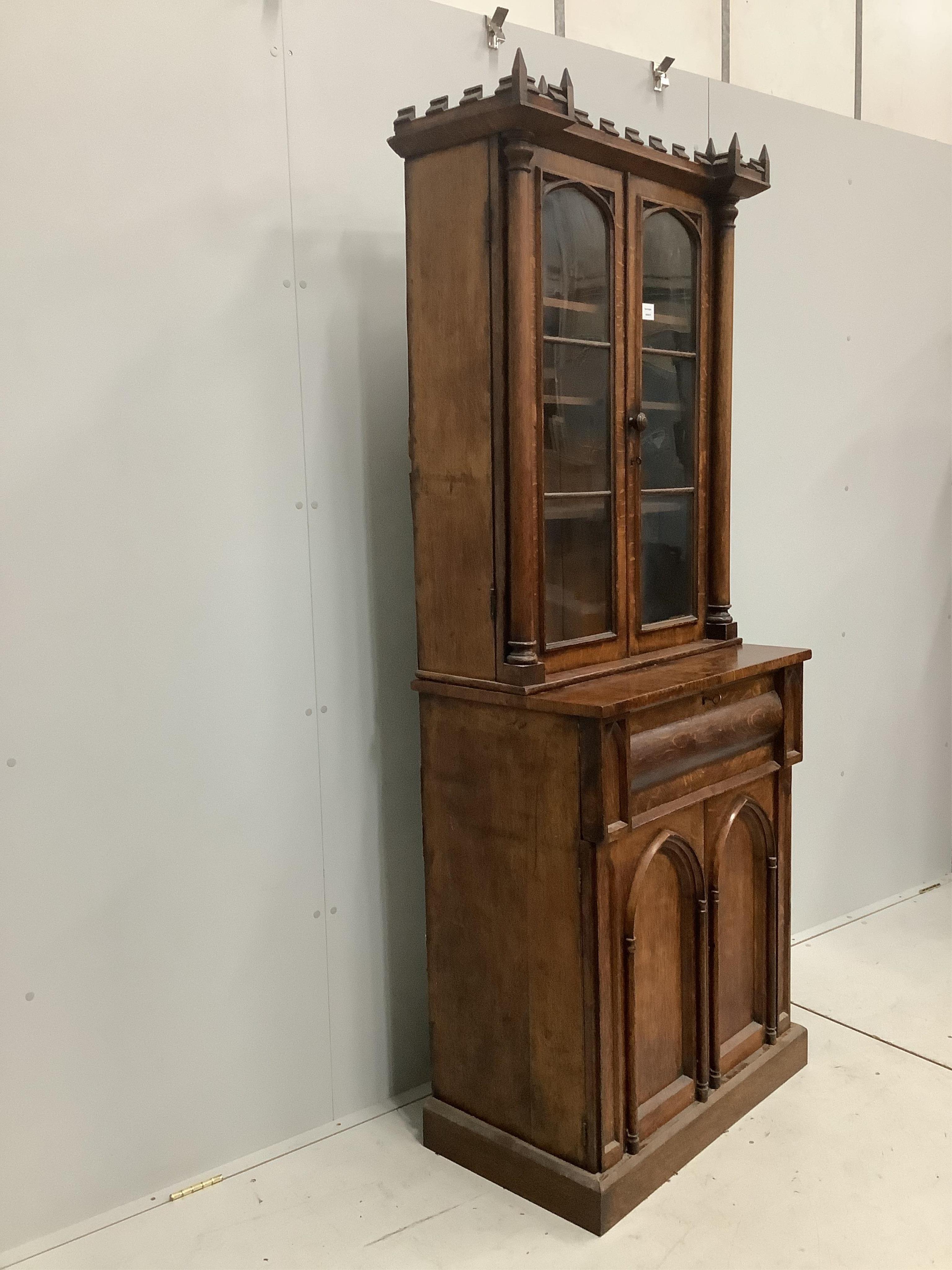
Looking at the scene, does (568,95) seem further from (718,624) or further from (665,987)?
(665,987)

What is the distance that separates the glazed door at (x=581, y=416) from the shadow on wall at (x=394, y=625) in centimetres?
43

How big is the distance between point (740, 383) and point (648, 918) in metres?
1.63

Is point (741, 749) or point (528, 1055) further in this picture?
point (741, 749)

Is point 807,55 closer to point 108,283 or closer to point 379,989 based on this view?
point 108,283

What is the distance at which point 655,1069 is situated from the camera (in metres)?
2.27

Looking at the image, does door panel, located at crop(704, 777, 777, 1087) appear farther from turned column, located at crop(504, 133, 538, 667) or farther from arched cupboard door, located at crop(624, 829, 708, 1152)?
turned column, located at crop(504, 133, 538, 667)

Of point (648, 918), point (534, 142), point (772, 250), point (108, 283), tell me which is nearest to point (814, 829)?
point (648, 918)

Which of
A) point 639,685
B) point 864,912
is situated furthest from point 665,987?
point 864,912

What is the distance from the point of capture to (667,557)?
2.43 meters

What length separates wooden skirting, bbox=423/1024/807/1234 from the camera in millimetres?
2100

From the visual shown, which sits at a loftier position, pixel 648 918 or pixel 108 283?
pixel 108 283

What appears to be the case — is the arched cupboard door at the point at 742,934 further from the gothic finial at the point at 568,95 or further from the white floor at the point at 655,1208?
the gothic finial at the point at 568,95

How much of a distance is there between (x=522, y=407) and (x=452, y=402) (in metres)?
0.17

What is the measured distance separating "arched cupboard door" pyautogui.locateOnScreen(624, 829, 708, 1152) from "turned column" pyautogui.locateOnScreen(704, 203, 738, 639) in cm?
60
